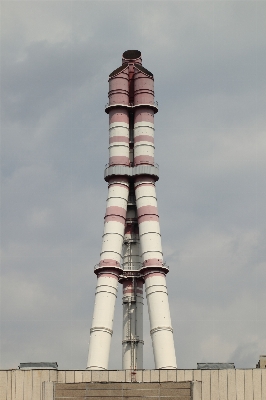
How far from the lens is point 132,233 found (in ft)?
424

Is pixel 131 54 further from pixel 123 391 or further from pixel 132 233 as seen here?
pixel 123 391

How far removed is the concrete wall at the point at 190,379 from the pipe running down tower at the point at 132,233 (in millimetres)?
17805

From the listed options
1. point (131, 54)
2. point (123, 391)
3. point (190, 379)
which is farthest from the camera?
point (131, 54)

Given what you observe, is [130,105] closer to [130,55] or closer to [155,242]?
[130,55]

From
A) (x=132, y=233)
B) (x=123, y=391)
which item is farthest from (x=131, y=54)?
(x=123, y=391)

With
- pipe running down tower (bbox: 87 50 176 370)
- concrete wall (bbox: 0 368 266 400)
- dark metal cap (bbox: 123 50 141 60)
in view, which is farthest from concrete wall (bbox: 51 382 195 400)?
dark metal cap (bbox: 123 50 141 60)

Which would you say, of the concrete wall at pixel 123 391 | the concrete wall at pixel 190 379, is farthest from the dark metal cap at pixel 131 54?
the concrete wall at pixel 123 391

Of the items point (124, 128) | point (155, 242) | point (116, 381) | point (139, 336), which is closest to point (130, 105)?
point (124, 128)

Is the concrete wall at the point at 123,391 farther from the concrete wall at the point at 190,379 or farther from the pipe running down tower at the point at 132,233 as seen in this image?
the pipe running down tower at the point at 132,233

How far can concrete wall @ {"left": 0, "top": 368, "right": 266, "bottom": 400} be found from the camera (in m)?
95.8

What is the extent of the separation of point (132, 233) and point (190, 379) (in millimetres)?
35475

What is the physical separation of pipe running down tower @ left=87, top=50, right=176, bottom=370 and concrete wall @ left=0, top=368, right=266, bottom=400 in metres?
17.8

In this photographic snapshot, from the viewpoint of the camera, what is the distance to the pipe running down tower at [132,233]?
118875 millimetres

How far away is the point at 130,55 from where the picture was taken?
135500mm
